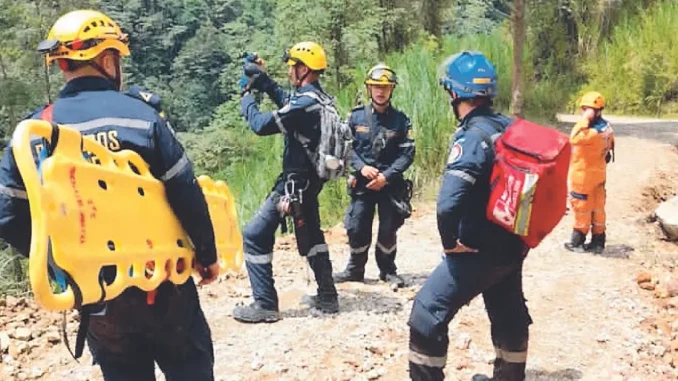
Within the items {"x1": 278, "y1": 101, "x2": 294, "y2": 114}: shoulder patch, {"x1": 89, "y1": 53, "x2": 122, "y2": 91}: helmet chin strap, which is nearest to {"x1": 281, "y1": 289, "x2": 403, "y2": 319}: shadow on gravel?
{"x1": 278, "y1": 101, "x2": 294, "y2": 114}: shoulder patch

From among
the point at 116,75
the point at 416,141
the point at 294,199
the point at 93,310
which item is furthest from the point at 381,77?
the point at 416,141

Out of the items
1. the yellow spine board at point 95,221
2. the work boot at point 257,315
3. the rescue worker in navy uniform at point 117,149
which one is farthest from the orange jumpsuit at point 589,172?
the yellow spine board at point 95,221

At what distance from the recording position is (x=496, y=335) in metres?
4.28

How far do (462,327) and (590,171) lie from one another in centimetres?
271

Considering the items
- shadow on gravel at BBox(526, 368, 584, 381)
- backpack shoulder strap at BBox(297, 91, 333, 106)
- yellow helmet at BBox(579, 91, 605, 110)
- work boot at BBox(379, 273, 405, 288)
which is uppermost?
backpack shoulder strap at BBox(297, 91, 333, 106)

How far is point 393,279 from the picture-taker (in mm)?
6648

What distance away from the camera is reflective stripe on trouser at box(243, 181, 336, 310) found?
18.1 ft

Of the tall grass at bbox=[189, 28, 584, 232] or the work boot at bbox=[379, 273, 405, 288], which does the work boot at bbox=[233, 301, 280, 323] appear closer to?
the work boot at bbox=[379, 273, 405, 288]

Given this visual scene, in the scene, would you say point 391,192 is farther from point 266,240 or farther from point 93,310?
point 93,310

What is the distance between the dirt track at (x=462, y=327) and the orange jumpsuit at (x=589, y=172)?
369mm

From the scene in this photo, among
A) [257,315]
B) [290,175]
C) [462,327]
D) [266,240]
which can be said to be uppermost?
[290,175]

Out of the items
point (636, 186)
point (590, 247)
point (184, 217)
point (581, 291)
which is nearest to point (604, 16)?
point (636, 186)

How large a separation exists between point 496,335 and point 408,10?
16870mm

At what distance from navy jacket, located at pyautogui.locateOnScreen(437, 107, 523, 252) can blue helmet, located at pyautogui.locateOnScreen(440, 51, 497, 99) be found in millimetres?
99
